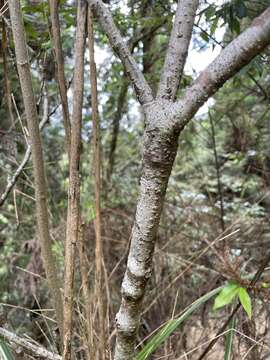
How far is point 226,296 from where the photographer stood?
21.6 inches

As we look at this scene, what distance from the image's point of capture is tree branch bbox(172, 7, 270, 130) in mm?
416

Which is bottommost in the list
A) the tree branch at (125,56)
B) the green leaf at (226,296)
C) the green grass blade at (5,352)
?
the green grass blade at (5,352)

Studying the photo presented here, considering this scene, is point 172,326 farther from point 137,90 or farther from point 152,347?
point 137,90

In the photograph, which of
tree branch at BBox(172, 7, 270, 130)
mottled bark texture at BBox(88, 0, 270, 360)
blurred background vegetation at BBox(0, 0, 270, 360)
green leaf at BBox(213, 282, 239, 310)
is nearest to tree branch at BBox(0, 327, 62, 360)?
mottled bark texture at BBox(88, 0, 270, 360)

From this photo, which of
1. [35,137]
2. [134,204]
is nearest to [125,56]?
[35,137]

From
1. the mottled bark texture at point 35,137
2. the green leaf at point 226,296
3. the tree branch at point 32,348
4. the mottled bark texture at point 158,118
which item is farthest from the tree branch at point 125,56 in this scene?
the tree branch at point 32,348

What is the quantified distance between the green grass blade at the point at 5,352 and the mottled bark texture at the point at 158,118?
0.17 meters

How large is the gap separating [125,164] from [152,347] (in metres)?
1.84

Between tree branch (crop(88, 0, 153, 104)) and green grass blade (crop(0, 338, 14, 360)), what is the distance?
41 cm

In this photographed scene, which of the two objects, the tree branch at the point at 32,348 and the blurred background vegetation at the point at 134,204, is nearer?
the tree branch at the point at 32,348

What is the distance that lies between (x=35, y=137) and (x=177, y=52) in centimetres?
23

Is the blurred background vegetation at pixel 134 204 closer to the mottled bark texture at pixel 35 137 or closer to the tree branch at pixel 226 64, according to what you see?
the mottled bark texture at pixel 35 137

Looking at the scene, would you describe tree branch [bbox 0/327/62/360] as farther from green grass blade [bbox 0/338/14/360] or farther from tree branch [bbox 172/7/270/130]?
tree branch [bbox 172/7/270/130]

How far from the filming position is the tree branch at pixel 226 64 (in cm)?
42
